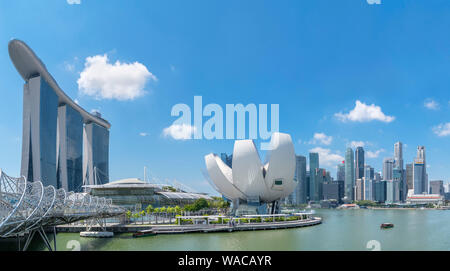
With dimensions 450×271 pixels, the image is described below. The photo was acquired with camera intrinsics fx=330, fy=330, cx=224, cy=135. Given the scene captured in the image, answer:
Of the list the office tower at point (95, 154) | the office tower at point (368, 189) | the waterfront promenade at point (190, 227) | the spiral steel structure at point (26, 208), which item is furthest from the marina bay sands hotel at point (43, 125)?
the office tower at point (368, 189)

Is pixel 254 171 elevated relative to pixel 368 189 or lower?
elevated

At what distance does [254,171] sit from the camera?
99.9 ft

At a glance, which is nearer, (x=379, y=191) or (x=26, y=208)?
(x=26, y=208)

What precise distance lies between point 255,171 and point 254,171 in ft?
0.30

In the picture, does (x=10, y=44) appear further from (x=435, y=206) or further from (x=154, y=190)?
(x=435, y=206)

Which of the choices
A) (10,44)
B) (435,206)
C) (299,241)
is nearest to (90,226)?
(299,241)

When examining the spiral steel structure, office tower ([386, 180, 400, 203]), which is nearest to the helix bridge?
the spiral steel structure

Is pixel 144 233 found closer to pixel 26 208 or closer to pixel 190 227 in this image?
pixel 190 227

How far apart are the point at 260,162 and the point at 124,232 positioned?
1350cm

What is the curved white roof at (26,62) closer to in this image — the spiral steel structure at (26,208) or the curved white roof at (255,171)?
the curved white roof at (255,171)

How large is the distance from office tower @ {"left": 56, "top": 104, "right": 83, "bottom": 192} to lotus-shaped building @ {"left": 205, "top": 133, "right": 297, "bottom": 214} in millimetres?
27099

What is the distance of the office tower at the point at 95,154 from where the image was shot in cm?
5962

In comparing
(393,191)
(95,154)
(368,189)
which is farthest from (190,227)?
(393,191)

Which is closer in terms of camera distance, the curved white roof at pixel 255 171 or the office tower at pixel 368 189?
the curved white roof at pixel 255 171
